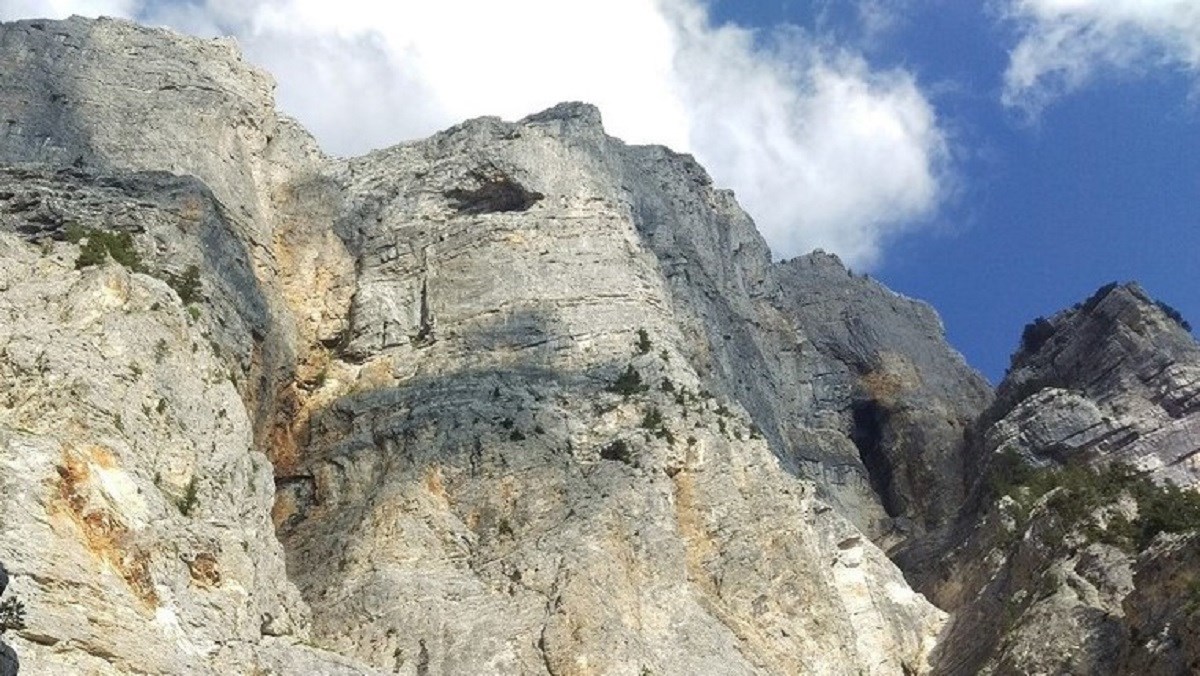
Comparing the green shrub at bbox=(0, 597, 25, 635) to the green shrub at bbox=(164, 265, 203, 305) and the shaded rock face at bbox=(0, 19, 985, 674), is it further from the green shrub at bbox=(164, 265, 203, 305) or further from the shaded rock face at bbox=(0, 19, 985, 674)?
the green shrub at bbox=(164, 265, 203, 305)

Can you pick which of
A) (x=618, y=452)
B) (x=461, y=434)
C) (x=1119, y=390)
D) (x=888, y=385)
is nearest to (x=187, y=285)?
(x=461, y=434)

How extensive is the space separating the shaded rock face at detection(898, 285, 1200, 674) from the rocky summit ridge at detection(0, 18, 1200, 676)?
180mm

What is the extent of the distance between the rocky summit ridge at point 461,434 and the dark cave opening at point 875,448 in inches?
14.0

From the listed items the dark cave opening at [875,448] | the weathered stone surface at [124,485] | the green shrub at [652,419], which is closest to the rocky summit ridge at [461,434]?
the weathered stone surface at [124,485]

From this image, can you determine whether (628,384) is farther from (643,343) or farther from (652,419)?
(643,343)

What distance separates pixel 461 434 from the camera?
44.8 meters

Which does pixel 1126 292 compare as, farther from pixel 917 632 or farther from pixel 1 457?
pixel 1 457

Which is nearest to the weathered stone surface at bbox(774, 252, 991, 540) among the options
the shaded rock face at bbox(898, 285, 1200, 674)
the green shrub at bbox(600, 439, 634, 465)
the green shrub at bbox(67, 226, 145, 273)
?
the shaded rock face at bbox(898, 285, 1200, 674)

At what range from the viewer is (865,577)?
51.5m

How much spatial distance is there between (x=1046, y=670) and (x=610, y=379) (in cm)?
1807

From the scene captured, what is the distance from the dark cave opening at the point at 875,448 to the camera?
236 ft

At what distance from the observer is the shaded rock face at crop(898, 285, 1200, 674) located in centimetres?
3969

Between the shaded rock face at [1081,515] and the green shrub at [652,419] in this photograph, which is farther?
the green shrub at [652,419]

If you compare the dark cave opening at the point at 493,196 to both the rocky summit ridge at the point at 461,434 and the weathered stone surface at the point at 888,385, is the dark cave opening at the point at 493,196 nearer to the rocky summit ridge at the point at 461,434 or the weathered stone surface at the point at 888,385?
the rocky summit ridge at the point at 461,434
